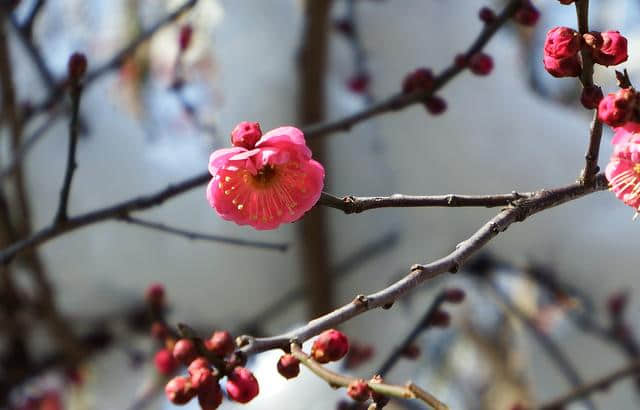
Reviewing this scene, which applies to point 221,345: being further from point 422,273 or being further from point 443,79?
point 443,79

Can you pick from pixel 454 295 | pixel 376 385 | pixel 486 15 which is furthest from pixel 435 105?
pixel 376 385


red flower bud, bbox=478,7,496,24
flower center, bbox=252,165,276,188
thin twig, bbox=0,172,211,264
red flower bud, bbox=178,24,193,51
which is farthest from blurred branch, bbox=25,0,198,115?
flower center, bbox=252,165,276,188

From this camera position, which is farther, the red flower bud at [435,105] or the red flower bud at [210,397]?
the red flower bud at [435,105]

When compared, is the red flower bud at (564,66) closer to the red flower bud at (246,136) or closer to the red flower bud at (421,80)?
the red flower bud at (246,136)

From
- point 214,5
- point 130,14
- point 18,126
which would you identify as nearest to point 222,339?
point 18,126

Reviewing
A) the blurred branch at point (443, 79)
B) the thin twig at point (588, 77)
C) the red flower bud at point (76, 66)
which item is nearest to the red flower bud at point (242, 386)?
the thin twig at point (588, 77)

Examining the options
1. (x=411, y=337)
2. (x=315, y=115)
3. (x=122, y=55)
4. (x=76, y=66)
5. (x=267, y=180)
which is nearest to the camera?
(x=267, y=180)
